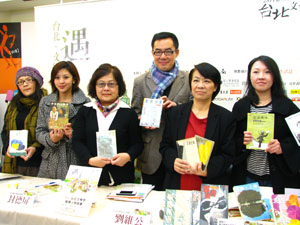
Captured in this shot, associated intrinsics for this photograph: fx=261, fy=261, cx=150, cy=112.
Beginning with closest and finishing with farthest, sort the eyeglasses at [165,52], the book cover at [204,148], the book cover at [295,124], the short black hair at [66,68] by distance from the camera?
the book cover at [204,148] → the book cover at [295,124] → the eyeglasses at [165,52] → the short black hair at [66,68]

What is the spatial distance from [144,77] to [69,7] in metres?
1.85

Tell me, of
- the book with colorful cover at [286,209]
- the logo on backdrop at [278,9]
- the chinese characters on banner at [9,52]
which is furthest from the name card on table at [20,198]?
the chinese characters on banner at [9,52]

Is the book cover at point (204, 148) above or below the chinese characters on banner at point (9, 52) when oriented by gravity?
below

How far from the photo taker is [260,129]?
6.16ft

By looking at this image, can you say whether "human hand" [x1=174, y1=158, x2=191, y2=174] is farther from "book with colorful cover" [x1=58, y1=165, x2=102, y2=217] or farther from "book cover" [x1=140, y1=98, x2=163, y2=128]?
"book with colorful cover" [x1=58, y1=165, x2=102, y2=217]

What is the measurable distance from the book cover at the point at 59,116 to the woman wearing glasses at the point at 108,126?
0.13m

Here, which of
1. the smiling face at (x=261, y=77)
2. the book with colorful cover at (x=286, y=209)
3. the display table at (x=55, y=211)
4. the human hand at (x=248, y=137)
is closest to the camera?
the book with colorful cover at (x=286, y=209)

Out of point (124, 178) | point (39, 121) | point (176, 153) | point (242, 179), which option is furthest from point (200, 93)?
point (39, 121)

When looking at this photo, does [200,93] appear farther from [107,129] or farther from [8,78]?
[8,78]

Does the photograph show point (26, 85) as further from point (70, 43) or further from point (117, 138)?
point (117, 138)

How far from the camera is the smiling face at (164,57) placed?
7.77 ft

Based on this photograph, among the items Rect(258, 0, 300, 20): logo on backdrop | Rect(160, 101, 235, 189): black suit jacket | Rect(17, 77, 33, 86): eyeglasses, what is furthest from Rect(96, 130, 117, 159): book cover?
Rect(258, 0, 300, 20): logo on backdrop

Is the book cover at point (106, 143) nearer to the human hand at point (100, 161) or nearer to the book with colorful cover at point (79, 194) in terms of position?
the human hand at point (100, 161)

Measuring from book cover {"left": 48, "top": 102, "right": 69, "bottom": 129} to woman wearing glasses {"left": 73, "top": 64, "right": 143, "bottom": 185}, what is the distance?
0.13 m
